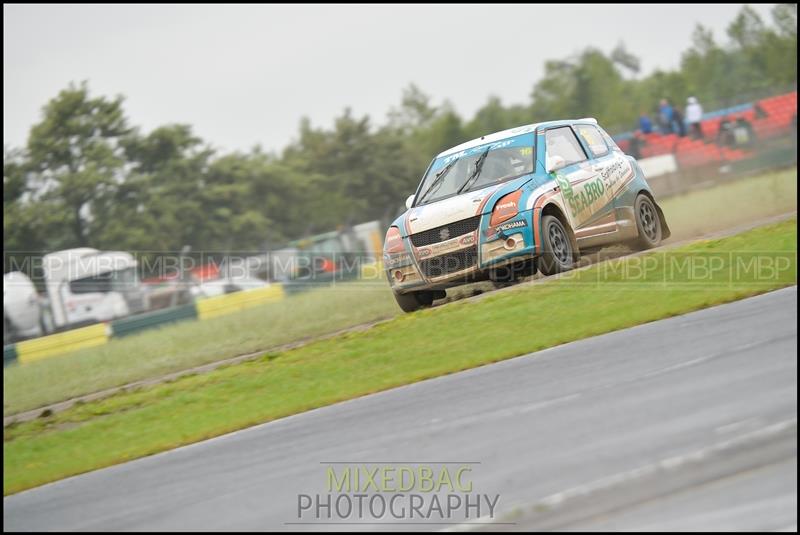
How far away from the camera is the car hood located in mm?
11711

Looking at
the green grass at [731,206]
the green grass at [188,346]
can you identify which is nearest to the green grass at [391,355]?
the green grass at [188,346]

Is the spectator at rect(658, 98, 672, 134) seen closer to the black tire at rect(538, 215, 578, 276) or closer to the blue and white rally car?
the blue and white rally car

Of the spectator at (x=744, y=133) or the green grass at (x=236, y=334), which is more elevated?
the spectator at (x=744, y=133)

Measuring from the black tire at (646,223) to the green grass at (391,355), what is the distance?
2.75 feet

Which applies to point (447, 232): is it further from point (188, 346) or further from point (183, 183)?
point (183, 183)

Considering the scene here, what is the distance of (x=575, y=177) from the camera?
1252cm

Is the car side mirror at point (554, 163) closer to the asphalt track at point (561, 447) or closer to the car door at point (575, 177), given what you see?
the car door at point (575, 177)

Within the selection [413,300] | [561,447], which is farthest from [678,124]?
[561,447]

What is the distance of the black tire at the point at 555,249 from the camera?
38.2 ft

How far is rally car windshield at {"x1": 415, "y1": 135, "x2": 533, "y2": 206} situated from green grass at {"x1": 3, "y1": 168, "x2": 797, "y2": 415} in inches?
66.1

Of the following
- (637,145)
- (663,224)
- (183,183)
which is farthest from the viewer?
(183,183)

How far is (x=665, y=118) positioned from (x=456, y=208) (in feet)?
63.2

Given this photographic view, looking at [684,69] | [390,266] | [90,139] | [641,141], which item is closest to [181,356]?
[390,266]

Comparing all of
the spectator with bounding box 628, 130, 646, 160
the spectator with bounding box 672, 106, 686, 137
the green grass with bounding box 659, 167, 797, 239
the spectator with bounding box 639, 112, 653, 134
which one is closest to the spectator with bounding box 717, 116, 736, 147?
the spectator with bounding box 672, 106, 686, 137
